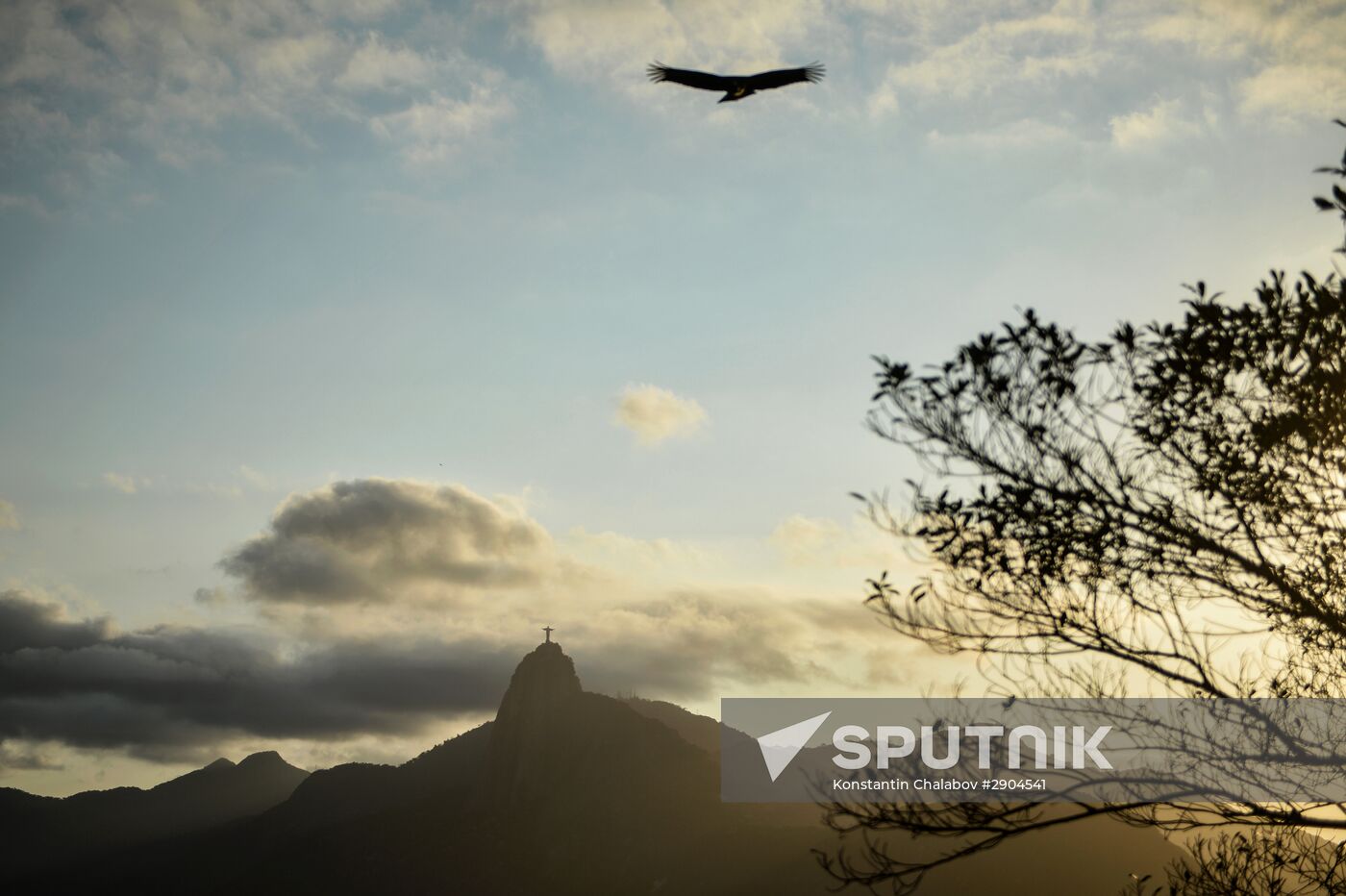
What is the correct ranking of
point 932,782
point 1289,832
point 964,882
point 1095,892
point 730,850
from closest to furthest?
1. point 932,782
2. point 1289,832
3. point 1095,892
4. point 964,882
5. point 730,850

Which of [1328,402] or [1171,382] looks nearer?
[1328,402]

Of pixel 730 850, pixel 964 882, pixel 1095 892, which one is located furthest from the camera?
pixel 730 850

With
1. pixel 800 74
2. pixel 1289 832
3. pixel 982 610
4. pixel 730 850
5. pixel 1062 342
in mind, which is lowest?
pixel 730 850

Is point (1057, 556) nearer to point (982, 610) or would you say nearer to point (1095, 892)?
point (982, 610)

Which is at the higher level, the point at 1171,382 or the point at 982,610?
the point at 1171,382

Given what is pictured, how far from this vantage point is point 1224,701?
38.4 feet

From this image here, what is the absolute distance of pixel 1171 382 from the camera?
1241cm

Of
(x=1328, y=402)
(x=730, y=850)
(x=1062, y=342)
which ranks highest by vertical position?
(x=1062, y=342)

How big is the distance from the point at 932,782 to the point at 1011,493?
11.9 ft

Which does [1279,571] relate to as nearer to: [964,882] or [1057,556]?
[1057,556]

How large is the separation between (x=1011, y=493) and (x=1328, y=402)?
362cm

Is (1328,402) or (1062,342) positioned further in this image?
(1062,342)

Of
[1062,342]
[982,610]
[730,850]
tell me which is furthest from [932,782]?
[730,850]

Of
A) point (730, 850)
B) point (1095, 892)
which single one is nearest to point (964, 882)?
point (1095, 892)
